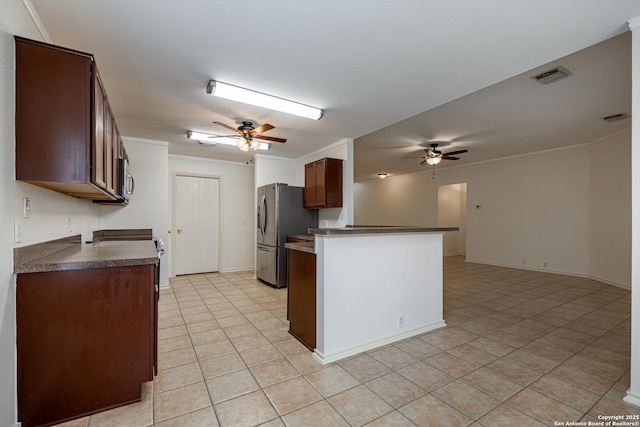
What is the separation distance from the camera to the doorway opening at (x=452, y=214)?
8734 millimetres

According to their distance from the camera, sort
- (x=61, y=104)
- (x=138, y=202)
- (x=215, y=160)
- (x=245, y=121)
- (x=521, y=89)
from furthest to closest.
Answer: (x=215, y=160)
(x=138, y=202)
(x=245, y=121)
(x=521, y=89)
(x=61, y=104)

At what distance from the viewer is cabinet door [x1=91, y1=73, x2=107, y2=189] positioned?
1793mm

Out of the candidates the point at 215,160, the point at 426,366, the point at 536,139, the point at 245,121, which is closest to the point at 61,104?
the point at 245,121

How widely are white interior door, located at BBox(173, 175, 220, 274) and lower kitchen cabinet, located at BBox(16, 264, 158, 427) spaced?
4448 millimetres

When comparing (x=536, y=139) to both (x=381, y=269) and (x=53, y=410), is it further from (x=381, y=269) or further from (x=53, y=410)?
(x=53, y=410)

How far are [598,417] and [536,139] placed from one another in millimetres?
5051

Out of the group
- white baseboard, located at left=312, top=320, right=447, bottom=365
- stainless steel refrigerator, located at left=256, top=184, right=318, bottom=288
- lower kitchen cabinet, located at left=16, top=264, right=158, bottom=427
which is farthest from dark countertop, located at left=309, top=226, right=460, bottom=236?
stainless steel refrigerator, located at left=256, top=184, right=318, bottom=288

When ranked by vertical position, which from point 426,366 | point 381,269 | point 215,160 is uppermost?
point 215,160

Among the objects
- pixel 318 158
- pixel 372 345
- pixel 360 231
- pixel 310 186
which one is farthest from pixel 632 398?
pixel 318 158

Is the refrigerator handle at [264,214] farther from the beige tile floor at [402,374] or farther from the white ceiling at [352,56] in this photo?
the beige tile floor at [402,374]

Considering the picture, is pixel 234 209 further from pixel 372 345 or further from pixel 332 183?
pixel 372 345

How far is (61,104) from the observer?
1.65 m

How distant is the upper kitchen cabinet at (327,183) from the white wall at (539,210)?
4737mm

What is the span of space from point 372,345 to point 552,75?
3.23 metres
